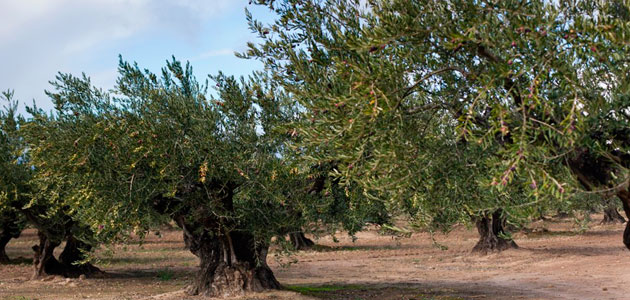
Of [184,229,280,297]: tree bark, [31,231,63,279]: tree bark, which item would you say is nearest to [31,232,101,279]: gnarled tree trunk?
[31,231,63,279]: tree bark

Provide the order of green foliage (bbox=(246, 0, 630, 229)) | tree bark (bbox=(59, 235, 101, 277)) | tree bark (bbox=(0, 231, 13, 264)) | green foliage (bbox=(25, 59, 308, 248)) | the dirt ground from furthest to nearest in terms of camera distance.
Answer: tree bark (bbox=(0, 231, 13, 264)), tree bark (bbox=(59, 235, 101, 277)), the dirt ground, green foliage (bbox=(25, 59, 308, 248)), green foliage (bbox=(246, 0, 630, 229))

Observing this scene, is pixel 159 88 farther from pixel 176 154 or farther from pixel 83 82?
pixel 83 82

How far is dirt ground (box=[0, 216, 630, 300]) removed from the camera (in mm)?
23141

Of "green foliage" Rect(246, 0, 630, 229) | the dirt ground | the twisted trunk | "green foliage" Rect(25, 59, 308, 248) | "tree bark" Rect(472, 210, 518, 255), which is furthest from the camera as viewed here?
"tree bark" Rect(472, 210, 518, 255)

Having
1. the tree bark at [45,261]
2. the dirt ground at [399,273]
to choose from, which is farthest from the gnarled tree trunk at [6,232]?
the tree bark at [45,261]

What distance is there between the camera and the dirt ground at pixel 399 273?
23141 mm

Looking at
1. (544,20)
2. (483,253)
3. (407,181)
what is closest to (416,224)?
(407,181)

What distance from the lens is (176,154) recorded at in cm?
1623

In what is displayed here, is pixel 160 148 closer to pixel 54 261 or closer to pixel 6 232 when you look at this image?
pixel 54 261

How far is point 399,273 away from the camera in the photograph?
104ft

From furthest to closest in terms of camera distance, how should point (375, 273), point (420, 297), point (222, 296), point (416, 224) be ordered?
point (375, 273) < point (420, 297) < point (222, 296) < point (416, 224)

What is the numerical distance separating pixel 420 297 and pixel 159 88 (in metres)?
11.7

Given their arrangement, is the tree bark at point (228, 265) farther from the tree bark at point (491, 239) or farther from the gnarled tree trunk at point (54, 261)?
the tree bark at point (491, 239)

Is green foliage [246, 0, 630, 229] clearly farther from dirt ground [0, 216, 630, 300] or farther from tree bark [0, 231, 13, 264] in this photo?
tree bark [0, 231, 13, 264]
